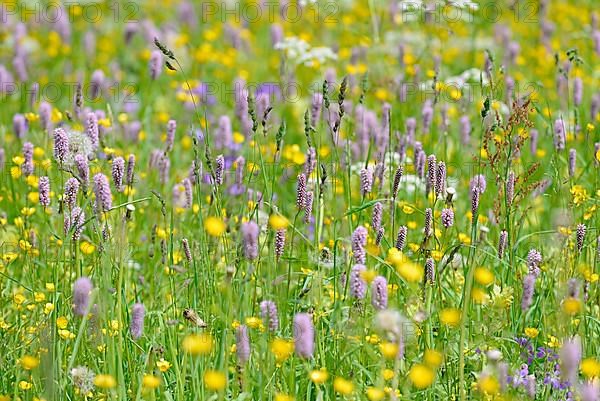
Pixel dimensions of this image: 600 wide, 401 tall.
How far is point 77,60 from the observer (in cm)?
640

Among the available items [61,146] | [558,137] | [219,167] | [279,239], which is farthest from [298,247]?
[558,137]

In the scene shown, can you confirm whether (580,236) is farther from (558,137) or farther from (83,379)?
(83,379)

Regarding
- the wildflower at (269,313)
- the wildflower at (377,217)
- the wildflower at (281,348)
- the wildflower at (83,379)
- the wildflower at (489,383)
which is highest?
the wildflower at (377,217)

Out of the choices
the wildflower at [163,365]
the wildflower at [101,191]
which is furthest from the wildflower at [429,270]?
the wildflower at [101,191]

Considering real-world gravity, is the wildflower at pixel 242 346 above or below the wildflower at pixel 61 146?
below

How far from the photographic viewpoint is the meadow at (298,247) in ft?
7.27

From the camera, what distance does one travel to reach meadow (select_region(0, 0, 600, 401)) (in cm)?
222

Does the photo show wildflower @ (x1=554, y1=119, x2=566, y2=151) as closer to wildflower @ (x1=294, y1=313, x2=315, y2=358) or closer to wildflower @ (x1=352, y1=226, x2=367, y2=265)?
wildflower @ (x1=352, y1=226, x2=367, y2=265)

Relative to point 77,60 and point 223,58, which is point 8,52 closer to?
point 77,60

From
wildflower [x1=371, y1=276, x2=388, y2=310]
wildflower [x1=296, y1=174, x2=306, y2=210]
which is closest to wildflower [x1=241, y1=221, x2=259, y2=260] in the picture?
wildflower [x1=371, y1=276, x2=388, y2=310]

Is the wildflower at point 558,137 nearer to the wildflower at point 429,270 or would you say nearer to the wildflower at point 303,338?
the wildflower at point 429,270

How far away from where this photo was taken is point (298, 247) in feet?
10.5

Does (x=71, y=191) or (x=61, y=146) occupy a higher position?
(x=61, y=146)

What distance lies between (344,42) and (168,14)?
1617mm
